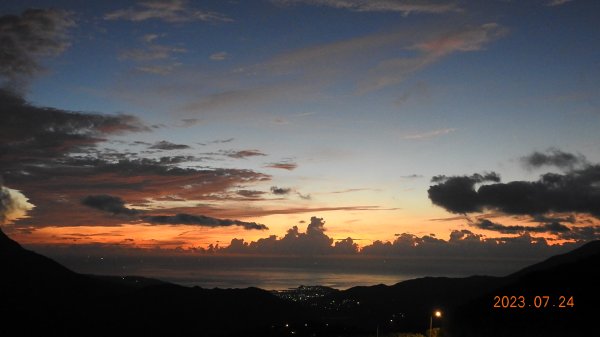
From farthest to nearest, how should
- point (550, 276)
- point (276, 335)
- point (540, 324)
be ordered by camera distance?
point (276, 335) → point (550, 276) → point (540, 324)

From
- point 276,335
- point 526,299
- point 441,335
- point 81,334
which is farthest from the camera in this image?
point 81,334

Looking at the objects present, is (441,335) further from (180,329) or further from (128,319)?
(128,319)

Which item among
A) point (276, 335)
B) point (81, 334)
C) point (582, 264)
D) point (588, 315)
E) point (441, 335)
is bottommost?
point (81, 334)

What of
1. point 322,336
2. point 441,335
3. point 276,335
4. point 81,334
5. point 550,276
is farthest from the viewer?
point 81,334

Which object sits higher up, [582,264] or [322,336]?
[582,264]

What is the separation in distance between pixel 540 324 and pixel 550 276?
3259cm

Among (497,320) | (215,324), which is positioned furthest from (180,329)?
(497,320)

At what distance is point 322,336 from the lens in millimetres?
81500

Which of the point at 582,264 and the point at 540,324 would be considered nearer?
the point at 540,324

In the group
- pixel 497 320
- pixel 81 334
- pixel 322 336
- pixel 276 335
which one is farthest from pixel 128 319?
pixel 497 320

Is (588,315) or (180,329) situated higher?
(588,315)

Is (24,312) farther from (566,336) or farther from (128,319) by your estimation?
(566,336)

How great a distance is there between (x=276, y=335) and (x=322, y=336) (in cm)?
1712

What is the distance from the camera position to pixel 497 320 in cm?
4850
